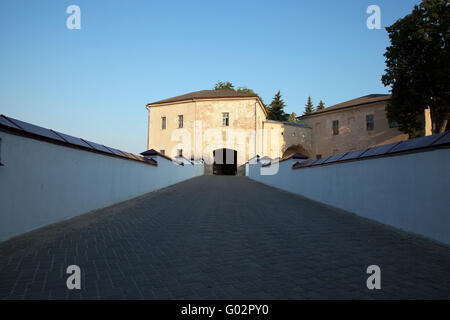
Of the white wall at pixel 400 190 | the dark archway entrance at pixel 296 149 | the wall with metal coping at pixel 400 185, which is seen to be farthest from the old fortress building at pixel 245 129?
the white wall at pixel 400 190

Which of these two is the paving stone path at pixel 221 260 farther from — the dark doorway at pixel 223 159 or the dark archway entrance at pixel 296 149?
the dark archway entrance at pixel 296 149

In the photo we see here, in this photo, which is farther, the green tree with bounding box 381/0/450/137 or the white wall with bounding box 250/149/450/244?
the green tree with bounding box 381/0/450/137

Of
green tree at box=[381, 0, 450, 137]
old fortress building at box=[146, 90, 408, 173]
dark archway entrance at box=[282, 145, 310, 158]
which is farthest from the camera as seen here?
dark archway entrance at box=[282, 145, 310, 158]

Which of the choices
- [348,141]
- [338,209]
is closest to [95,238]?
[338,209]

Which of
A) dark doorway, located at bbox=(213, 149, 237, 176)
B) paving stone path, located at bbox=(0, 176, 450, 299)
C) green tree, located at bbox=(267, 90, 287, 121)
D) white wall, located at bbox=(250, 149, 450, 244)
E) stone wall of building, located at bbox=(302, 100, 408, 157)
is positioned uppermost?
green tree, located at bbox=(267, 90, 287, 121)

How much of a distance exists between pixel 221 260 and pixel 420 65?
25.0 meters

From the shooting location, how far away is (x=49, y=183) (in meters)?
5.48

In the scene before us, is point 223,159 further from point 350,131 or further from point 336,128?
point 350,131

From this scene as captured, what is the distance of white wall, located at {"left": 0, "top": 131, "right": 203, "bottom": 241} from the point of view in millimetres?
4453

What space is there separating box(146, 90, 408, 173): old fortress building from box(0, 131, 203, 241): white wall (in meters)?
22.1

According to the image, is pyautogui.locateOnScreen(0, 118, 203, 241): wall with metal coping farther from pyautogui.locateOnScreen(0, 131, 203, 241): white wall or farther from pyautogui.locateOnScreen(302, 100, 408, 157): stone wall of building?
pyautogui.locateOnScreen(302, 100, 408, 157): stone wall of building

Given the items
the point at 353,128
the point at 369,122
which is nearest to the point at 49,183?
the point at 369,122

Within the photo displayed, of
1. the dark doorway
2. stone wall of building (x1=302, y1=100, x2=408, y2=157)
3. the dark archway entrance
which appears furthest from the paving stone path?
the dark archway entrance
